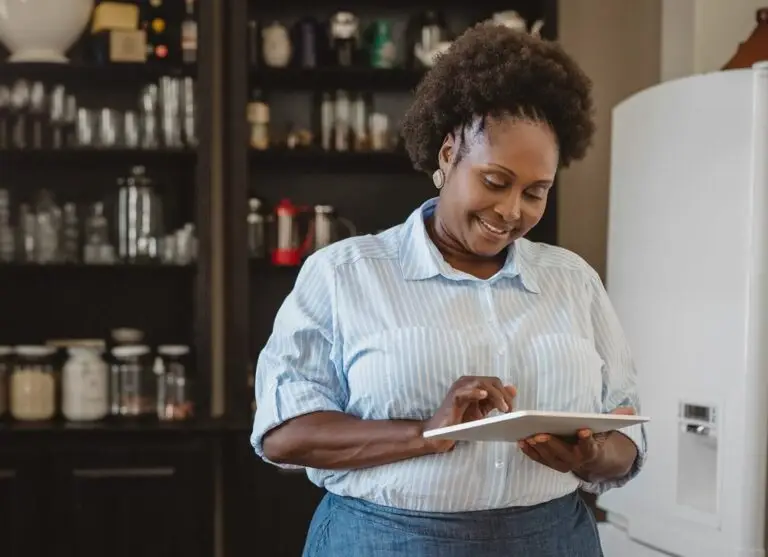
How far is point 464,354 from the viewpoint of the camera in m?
1.12

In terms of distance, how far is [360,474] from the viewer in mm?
1127

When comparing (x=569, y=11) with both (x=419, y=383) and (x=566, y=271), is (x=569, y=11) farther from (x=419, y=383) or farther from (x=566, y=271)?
(x=419, y=383)

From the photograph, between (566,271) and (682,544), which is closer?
(566,271)

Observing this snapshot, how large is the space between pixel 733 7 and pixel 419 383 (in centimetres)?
203

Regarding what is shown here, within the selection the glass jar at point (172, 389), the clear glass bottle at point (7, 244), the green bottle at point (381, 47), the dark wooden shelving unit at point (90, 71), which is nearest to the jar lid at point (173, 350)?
the glass jar at point (172, 389)

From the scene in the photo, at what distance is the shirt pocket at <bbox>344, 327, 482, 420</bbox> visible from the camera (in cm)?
112

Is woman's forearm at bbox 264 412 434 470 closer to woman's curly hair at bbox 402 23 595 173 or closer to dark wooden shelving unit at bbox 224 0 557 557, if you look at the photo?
woman's curly hair at bbox 402 23 595 173

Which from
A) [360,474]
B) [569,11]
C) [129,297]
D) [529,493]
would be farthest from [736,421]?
[129,297]

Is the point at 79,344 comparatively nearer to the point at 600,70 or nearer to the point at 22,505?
the point at 22,505

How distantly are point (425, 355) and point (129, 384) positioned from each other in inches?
68.6

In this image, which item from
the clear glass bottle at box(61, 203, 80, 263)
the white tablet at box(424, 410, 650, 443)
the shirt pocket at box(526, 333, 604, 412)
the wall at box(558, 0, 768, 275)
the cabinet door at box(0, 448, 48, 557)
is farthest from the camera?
the wall at box(558, 0, 768, 275)

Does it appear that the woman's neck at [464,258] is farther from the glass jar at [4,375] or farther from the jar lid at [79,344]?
the glass jar at [4,375]

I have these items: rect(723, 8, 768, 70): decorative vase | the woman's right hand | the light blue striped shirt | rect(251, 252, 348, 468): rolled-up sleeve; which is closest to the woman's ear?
the light blue striped shirt

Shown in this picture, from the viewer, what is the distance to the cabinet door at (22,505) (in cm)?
247
